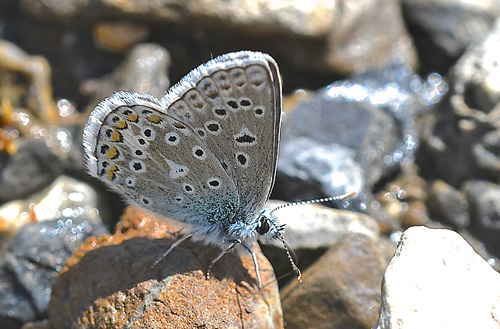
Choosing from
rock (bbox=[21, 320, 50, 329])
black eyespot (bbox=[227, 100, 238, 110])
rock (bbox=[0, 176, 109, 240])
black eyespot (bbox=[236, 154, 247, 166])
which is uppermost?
black eyespot (bbox=[227, 100, 238, 110])

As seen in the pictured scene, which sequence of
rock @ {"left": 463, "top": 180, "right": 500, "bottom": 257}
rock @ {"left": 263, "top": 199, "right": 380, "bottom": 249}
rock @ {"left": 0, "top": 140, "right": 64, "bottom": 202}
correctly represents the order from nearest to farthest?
rock @ {"left": 263, "top": 199, "right": 380, "bottom": 249} → rock @ {"left": 463, "top": 180, "right": 500, "bottom": 257} → rock @ {"left": 0, "top": 140, "right": 64, "bottom": 202}

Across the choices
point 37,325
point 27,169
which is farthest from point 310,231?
point 27,169

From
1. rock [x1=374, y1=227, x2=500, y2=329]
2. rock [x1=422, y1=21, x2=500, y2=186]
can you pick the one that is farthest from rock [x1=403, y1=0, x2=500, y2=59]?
rock [x1=374, y1=227, x2=500, y2=329]

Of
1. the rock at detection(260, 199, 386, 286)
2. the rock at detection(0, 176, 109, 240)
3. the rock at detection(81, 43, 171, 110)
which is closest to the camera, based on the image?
the rock at detection(260, 199, 386, 286)

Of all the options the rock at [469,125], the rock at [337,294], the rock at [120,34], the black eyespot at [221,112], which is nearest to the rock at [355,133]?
the rock at [469,125]

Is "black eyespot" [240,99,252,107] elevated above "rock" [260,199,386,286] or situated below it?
above

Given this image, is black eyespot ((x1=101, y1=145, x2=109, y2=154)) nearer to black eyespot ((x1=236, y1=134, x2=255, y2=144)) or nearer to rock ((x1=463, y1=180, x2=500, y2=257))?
black eyespot ((x1=236, y1=134, x2=255, y2=144))
